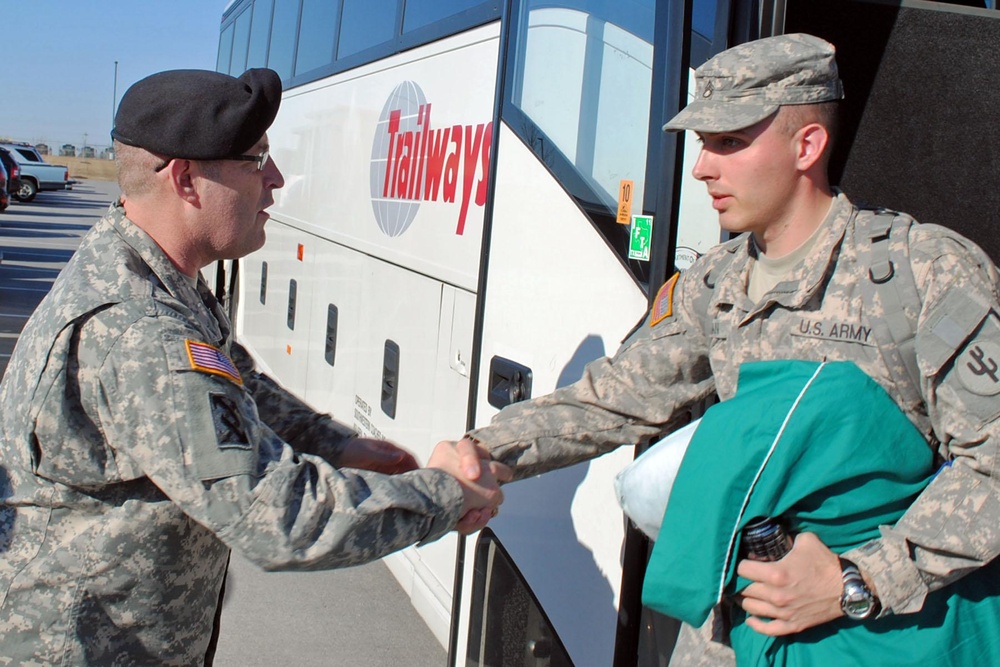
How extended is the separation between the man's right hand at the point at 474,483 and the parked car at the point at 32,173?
34.5 meters

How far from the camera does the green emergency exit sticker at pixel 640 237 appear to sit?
2398mm

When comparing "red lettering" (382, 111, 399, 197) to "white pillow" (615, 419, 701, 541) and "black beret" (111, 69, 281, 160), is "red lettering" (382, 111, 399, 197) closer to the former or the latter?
"black beret" (111, 69, 281, 160)

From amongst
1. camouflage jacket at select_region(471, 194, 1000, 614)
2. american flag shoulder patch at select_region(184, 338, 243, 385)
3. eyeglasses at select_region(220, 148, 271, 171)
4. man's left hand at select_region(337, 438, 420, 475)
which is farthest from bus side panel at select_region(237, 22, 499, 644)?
american flag shoulder patch at select_region(184, 338, 243, 385)

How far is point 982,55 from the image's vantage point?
2684 mm

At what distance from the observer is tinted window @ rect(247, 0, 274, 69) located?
7.93 m

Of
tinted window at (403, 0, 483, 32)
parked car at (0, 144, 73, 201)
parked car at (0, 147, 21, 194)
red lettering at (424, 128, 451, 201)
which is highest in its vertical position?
parked car at (0, 144, 73, 201)

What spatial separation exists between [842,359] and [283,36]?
6.23 m

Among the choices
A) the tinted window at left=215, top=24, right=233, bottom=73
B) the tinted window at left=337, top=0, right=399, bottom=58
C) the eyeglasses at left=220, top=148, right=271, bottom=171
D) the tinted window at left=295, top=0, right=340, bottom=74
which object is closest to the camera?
the eyeglasses at left=220, top=148, right=271, bottom=171

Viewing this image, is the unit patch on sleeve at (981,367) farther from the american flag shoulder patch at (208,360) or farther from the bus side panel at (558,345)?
the american flag shoulder patch at (208,360)

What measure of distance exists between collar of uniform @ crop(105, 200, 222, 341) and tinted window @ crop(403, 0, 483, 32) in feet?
6.27

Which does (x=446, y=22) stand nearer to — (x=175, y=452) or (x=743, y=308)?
(x=743, y=308)

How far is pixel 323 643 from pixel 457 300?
1685mm

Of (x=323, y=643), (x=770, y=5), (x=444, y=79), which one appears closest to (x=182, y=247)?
(x=770, y=5)

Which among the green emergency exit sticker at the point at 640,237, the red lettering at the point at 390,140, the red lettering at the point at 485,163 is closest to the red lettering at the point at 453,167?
the red lettering at the point at 485,163
